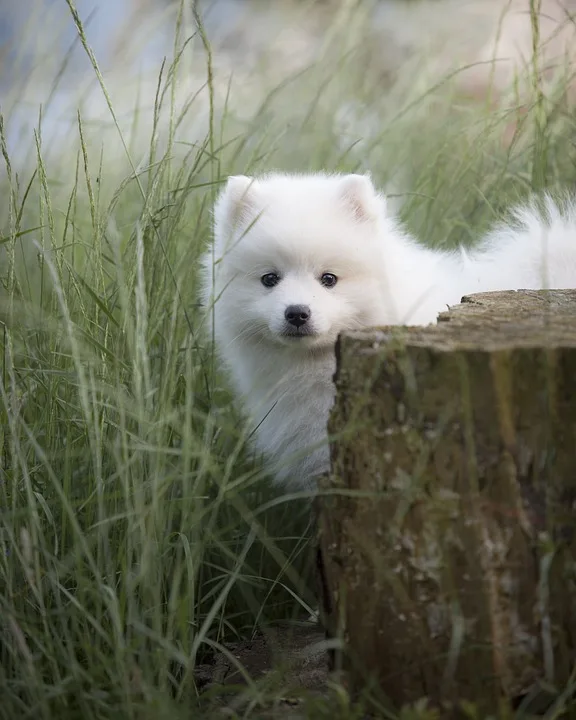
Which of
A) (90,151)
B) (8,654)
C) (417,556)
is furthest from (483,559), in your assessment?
(90,151)

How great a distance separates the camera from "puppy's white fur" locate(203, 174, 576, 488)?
9.27ft

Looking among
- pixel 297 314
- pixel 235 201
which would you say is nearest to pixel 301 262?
pixel 297 314

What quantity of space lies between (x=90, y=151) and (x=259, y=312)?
240 cm

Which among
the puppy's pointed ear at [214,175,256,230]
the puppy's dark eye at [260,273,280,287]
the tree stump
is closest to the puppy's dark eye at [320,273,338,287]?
the puppy's dark eye at [260,273,280,287]

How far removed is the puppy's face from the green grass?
188 mm

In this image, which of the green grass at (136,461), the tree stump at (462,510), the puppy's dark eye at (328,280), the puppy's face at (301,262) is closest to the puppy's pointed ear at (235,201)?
the puppy's face at (301,262)

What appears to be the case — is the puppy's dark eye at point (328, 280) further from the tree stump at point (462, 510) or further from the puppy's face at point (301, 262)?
the tree stump at point (462, 510)

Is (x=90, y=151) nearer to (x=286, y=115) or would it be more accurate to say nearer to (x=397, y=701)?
(x=286, y=115)

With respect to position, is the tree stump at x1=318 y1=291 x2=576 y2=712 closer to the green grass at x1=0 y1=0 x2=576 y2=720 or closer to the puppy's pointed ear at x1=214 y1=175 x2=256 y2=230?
the green grass at x1=0 y1=0 x2=576 y2=720

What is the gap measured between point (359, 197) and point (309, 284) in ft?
1.18

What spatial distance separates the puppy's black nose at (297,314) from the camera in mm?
2732

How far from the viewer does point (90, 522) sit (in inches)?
91.2

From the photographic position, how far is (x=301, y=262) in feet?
9.40

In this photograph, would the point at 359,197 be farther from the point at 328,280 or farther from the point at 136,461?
the point at 136,461
